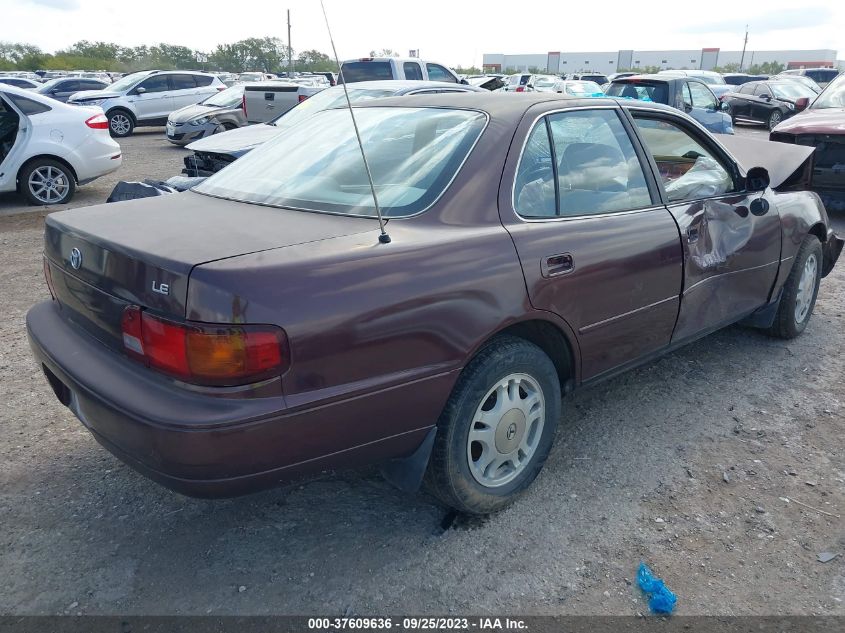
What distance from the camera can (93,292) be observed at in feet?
8.11

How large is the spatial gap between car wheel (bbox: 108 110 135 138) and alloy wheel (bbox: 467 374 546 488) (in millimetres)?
17590

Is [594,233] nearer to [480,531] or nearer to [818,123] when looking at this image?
[480,531]

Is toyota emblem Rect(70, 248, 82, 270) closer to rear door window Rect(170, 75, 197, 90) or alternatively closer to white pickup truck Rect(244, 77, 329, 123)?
white pickup truck Rect(244, 77, 329, 123)

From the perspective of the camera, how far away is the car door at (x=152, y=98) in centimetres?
1792

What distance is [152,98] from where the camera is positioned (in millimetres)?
18094

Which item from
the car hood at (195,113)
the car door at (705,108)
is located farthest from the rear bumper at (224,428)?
the car hood at (195,113)

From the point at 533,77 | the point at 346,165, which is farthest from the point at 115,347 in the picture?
the point at 533,77

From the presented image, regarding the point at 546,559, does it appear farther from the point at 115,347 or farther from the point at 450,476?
the point at 115,347

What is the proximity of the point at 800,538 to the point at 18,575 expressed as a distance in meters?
2.91

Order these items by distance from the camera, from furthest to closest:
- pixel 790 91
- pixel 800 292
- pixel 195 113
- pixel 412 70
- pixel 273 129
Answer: pixel 790 91, pixel 195 113, pixel 412 70, pixel 273 129, pixel 800 292

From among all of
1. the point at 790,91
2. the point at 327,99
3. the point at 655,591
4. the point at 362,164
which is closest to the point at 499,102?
the point at 362,164

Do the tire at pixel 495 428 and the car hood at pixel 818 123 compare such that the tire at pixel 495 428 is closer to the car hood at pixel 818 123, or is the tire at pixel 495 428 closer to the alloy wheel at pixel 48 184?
the car hood at pixel 818 123

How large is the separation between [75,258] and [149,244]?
0.45 meters

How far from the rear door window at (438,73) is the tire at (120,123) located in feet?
29.7
